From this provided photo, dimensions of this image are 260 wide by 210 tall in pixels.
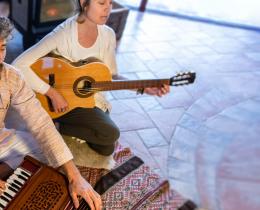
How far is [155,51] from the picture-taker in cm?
351

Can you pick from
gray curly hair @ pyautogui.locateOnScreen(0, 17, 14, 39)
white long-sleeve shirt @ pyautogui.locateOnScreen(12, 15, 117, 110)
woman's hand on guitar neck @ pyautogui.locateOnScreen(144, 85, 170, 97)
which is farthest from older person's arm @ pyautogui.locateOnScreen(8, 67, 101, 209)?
woman's hand on guitar neck @ pyautogui.locateOnScreen(144, 85, 170, 97)

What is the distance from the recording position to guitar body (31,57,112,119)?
190cm

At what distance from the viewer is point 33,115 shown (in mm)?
1494

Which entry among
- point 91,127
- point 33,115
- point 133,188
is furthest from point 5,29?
point 133,188

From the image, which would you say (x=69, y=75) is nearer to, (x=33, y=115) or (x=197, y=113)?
(x=33, y=115)

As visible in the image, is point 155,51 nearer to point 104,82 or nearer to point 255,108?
point 255,108

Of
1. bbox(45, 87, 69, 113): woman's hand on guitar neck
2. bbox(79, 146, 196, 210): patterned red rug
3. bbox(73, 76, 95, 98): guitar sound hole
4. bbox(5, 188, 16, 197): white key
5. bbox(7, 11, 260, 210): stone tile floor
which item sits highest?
bbox(5, 188, 16, 197): white key

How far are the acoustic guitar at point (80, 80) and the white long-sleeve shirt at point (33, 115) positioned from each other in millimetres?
422

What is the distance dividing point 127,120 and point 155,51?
1146mm

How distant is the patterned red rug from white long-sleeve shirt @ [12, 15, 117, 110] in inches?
22.7

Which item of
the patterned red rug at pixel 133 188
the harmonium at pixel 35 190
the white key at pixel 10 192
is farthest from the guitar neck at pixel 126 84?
the white key at pixel 10 192

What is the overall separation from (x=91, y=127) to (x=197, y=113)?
101cm

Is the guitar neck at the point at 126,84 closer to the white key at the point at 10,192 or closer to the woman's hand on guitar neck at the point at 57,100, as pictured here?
the woman's hand on guitar neck at the point at 57,100

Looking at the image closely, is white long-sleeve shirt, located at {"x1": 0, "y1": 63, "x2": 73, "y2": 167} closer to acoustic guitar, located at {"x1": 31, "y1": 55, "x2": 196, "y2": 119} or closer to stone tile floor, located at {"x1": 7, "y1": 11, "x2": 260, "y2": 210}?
acoustic guitar, located at {"x1": 31, "y1": 55, "x2": 196, "y2": 119}
